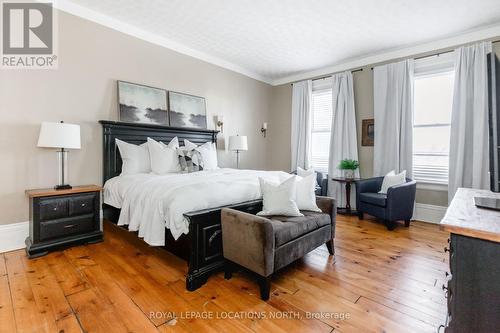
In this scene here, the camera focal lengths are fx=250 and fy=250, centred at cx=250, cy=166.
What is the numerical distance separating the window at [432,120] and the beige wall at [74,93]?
3.87 meters

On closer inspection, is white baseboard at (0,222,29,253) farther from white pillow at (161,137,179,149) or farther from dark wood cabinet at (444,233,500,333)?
dark wood cabinet at (444,233,500,333)

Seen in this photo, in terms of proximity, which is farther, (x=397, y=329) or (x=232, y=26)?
(x=232, y=26)

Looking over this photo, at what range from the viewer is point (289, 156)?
19.5ft

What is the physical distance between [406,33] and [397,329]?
3995mm

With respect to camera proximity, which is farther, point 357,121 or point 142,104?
point 357,121

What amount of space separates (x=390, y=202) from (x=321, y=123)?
2.37m

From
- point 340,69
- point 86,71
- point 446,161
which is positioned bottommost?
point 446,161

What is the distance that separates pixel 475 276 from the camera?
973mm

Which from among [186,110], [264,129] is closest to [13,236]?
[186,110]

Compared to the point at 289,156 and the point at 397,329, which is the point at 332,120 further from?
the point at 397,329

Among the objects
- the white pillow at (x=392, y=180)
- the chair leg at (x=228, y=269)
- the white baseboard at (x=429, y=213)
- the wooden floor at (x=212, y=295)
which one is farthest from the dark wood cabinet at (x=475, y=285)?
Result: the white baseboard at (x=429, y=213)

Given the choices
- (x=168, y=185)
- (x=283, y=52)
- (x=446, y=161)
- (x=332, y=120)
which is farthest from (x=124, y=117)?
(x=446, y=161)

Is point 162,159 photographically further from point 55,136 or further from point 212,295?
point 212,295

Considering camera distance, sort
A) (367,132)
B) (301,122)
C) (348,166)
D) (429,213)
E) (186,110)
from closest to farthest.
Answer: (429,213), (186,110), (348,166), (367,132), (301,122)
